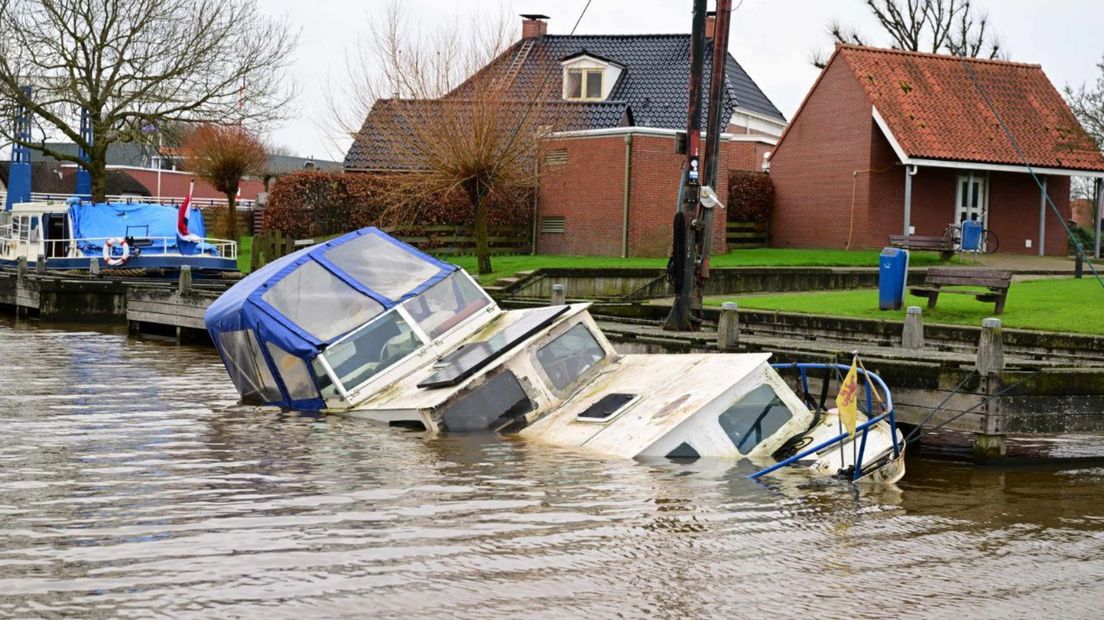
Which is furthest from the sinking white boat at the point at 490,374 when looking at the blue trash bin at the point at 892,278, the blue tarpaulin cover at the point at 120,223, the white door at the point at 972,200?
the white door at the point at 972,200

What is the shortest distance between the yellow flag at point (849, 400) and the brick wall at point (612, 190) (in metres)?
24.1

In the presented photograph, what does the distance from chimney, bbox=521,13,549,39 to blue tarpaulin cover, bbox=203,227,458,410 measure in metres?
38.3

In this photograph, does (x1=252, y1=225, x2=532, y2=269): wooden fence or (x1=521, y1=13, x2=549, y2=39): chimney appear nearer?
(x1=252, y1=225, x2=532, y2=269): wooden fence

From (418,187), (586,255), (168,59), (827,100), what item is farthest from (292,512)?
(168,59)

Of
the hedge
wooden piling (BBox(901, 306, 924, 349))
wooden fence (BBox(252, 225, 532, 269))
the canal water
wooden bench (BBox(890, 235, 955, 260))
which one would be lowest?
the canal water

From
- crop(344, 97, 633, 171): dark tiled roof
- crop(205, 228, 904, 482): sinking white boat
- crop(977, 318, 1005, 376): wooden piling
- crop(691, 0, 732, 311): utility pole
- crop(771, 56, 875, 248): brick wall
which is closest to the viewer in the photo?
crop(205, 228, 904, 482): sinking white boat

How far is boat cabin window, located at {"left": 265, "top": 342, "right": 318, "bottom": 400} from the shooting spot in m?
18.2

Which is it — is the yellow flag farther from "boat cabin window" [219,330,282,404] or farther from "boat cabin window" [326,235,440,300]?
"boat cabin window" [219,330,282,404]

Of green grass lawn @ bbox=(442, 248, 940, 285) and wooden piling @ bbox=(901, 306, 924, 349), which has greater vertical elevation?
green grass lawn @ bbox=(442, 248, 940, 285)

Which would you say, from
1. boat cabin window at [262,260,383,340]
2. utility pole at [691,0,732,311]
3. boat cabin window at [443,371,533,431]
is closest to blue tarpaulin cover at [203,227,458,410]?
boat cabin window at [262,260,383,340]

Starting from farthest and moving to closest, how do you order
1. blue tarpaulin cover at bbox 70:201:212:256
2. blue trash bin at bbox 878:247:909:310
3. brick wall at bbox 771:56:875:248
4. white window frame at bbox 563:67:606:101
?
white window frame at bbox 563:67:606:101, brick wall at bbox 771:56:875:248, blue tarpaulin cover at bbox 70:201:212:256, blue trash bin at bbox 878:247:909:310

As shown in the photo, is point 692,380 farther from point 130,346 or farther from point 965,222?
point 965,222

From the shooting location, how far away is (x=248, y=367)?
19031 mm

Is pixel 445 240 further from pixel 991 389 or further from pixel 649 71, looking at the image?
pixel 991 389
